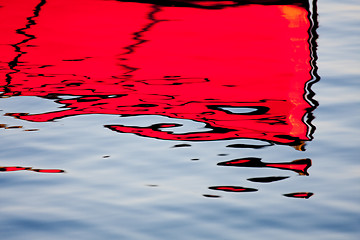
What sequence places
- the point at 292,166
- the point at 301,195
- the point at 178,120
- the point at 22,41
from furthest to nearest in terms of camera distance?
the point at 22,41 < the point at 178,120 < the point at 292,166 < the point at 301,195

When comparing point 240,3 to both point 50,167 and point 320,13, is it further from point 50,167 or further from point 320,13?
point 50,167

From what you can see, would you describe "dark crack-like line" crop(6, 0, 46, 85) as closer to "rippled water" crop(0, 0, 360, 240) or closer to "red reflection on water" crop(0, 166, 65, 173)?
"rippled water" crop(0, 0, 360, 240)

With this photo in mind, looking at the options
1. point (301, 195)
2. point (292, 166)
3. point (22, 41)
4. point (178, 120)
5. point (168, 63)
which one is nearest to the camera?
point (301, 195)

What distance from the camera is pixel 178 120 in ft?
12.7

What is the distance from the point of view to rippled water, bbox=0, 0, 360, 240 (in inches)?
118

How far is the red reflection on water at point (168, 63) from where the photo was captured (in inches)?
154

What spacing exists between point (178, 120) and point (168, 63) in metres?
0.70

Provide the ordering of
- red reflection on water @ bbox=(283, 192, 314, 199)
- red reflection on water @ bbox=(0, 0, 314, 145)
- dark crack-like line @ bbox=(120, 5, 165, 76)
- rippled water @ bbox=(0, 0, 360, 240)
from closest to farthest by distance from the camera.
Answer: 1. rippled water @ bbox=(0, 0, 360, 240)
2. red reflection on water @ bbox=(283, 192, 314, 199)
3. red reflection on water @ bbox=(0, 0, 314, 145)
4. dark crack-like line @ bbox=(120, 5, 165, 76)

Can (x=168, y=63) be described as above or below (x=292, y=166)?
above

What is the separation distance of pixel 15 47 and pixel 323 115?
1889mm

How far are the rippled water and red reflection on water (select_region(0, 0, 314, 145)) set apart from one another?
11mm

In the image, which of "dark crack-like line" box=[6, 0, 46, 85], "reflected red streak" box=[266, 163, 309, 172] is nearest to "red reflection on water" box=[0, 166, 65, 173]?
"reflected red streak" box=[266, 163, 309, 172]

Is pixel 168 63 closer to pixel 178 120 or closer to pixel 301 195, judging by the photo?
pixel 178 120

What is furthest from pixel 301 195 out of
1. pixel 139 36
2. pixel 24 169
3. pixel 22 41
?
pixel 22 41
